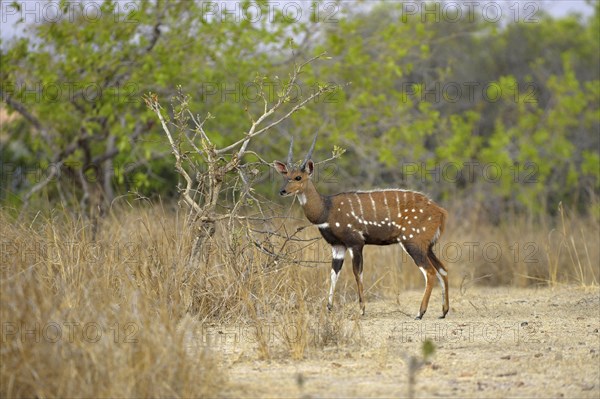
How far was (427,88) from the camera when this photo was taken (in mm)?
20938

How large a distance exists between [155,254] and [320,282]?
2121 millimetres

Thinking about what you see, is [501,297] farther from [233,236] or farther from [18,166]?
[18,166]

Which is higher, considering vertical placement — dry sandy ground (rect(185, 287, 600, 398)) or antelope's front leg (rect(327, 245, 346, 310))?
antelope's front leg (rect(327, 245, 346, 310))

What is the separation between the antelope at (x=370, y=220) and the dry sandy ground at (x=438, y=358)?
1.88 feet

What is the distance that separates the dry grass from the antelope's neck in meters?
0.39

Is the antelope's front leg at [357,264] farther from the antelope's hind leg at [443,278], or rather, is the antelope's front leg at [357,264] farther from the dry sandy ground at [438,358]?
the antelope's hind leg at [443,278]

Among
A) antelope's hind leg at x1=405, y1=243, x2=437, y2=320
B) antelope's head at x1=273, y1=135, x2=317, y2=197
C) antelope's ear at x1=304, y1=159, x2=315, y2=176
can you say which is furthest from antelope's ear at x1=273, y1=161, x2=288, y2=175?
antelope's hind leg at x1=405, y1=243, x2=437, y2=320

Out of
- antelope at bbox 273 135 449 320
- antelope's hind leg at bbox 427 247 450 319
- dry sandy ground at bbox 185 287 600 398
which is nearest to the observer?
dry sandy ground at bbox 185 287 600 398

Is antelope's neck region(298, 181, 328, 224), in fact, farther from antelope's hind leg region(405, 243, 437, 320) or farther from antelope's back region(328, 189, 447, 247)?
antelope's hind leg region(405, 243, 437, 320)

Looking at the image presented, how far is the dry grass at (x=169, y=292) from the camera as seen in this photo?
5.52 meters

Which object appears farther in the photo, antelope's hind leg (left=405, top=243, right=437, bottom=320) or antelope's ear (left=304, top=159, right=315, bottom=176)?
antelope's ear (left=304, top=159, right=315, bottom=176)

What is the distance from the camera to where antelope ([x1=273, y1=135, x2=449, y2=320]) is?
9.51 m

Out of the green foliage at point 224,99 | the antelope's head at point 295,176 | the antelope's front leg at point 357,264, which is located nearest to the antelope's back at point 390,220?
the antelope's front leg at point 357,264

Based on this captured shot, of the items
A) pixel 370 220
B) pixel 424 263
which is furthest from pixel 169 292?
pixel 424 263
